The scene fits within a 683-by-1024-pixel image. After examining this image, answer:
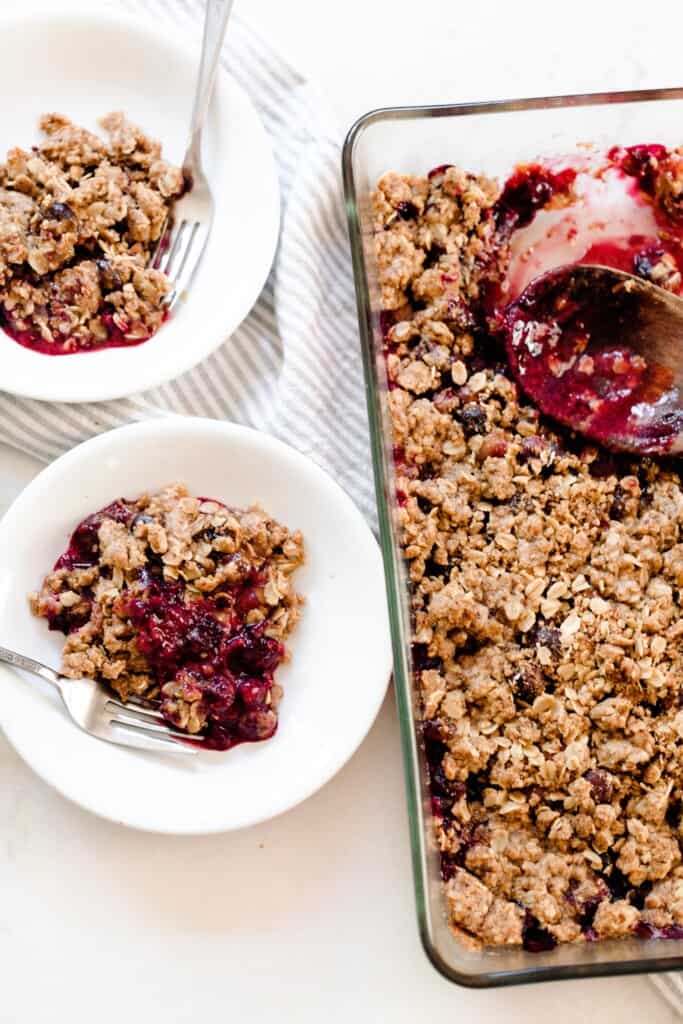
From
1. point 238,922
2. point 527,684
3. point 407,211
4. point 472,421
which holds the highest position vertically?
point 407,211

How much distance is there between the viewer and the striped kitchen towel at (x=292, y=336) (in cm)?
187

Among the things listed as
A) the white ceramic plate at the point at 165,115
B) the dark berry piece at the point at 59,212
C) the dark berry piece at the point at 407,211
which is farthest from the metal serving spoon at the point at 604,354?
the dark berry piece at the point at 59,212

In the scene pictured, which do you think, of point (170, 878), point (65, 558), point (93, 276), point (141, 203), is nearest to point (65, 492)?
point (65, 558)

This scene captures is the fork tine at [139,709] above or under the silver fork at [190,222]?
under

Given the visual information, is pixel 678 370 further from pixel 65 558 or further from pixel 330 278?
pixel 65 558

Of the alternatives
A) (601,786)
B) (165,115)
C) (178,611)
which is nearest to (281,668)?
(178,611)

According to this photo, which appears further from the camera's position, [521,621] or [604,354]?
[604,354]

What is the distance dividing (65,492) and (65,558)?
99 millimetres

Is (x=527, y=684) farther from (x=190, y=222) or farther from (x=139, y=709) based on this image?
(x=190, y=222)

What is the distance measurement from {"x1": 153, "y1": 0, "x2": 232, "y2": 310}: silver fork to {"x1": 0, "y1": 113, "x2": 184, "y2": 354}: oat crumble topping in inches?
0.7

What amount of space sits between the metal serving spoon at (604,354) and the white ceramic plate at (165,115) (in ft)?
1.43

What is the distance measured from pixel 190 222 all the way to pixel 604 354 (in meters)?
0.69

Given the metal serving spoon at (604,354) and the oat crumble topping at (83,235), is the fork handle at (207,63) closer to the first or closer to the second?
the oat crumble topping at (83,235)

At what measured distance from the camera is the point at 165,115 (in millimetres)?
1919
